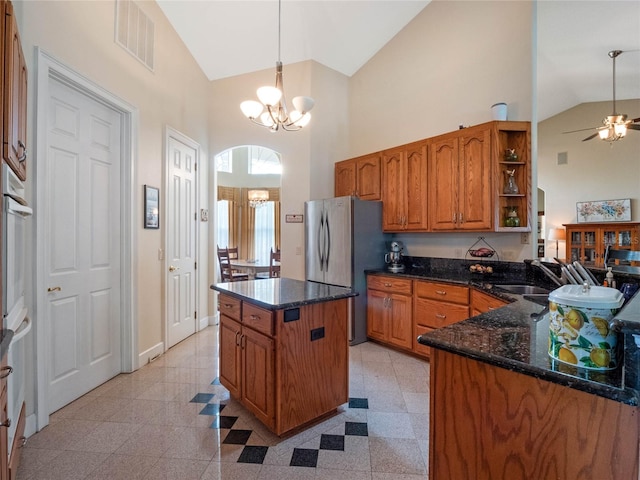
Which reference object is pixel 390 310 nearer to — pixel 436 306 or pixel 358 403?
pixel 436 306

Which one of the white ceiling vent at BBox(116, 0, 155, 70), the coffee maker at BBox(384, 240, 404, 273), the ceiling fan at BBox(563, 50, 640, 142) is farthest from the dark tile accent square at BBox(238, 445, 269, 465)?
the ceiling fan at BBox(563, 50, 640, 142)

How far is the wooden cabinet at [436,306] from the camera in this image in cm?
305

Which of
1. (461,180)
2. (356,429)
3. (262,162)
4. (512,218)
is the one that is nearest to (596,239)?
(512,218)

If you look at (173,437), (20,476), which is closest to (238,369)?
(173,437)

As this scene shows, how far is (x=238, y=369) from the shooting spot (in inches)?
92.0

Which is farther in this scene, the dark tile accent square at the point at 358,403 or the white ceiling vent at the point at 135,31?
the white ceiling vent at the point at 135,31

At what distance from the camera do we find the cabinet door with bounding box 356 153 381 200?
409 cm

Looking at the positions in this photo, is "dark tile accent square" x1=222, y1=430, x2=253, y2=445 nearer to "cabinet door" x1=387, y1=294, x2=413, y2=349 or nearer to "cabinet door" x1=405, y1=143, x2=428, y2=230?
"cabinet door" x1=387, y1=294, x2=413, y2=349

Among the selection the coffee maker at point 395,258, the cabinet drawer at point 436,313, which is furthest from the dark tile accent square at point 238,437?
the coffee maker at point 395,258

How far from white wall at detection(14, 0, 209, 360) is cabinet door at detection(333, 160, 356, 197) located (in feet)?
6.14

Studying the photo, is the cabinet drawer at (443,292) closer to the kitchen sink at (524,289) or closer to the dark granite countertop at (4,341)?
the kitchen sink at (524,289)

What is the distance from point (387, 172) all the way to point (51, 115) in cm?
326

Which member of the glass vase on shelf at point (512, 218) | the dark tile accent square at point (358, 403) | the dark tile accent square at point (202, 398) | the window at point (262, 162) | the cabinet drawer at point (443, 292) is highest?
the window at point (262, 162)

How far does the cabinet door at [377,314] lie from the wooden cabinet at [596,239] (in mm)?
1850
